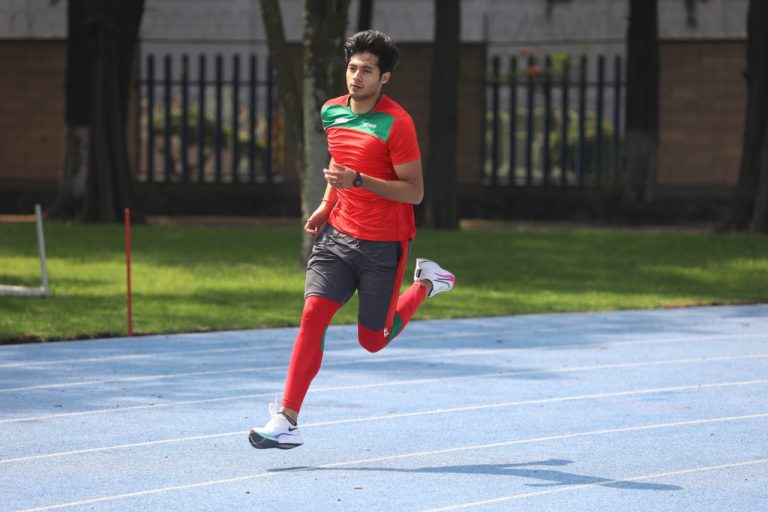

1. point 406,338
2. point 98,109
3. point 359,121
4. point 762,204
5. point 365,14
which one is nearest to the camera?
point 359,121

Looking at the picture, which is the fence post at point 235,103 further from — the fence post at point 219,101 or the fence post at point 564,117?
the fence post at point 564,117

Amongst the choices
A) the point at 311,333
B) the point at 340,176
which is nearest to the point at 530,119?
the point at 311,333

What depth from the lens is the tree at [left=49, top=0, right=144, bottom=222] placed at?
26.1 meters

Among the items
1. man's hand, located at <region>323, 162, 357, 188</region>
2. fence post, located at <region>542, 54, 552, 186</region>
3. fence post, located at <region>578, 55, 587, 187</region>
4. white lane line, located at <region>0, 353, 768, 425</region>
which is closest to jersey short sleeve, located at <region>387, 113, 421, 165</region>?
man's hand, located at <region>323, 162, 357, 188</region>

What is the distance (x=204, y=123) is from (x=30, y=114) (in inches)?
144

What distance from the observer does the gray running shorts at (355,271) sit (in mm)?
7656

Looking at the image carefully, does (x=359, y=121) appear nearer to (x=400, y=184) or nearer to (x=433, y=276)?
(x=400, y=184)

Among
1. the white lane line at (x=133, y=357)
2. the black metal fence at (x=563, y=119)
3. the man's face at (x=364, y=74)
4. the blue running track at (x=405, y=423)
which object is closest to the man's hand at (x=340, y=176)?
the man's face at (x=364, y=74)

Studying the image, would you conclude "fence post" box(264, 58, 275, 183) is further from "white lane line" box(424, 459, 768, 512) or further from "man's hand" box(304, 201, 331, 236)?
"white lane line" box(424, 459, 768, 512)

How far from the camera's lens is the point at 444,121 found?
1015 inches

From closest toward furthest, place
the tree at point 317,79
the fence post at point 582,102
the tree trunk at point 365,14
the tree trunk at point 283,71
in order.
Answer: the tree at point 317,79 → the tree trunk at point 283,71 → the tree trunk at point 365,14 → the fence post at point 582,102

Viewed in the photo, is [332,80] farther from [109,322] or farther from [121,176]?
[121,176]

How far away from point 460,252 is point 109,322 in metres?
8.48

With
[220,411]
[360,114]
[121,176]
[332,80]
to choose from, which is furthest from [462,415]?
[121,176]
